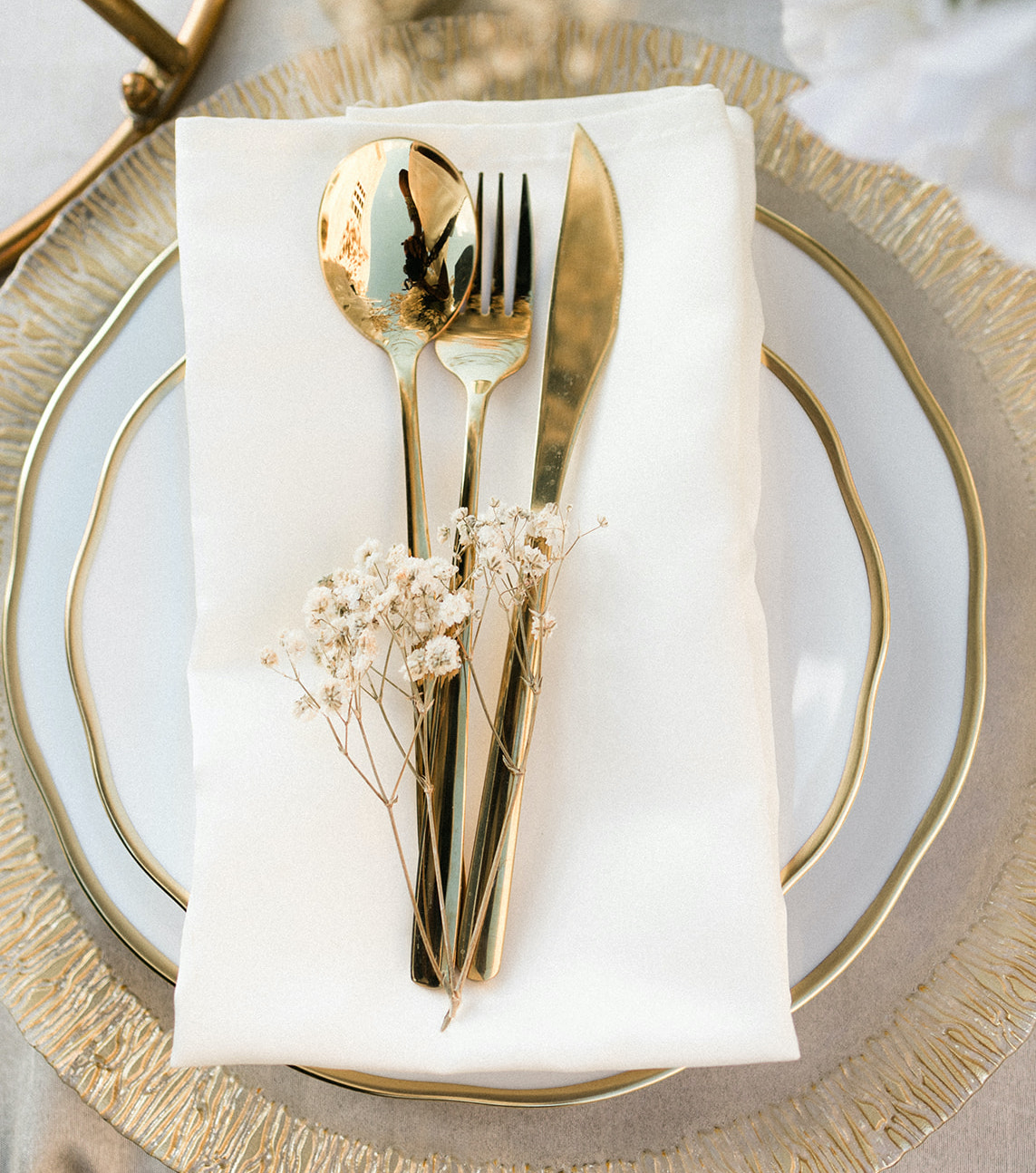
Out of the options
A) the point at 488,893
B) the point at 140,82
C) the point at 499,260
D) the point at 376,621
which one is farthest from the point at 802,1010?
the point at 140,82

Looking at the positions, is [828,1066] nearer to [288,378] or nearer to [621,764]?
[621,764]

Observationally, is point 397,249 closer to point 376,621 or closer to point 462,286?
point 462,286

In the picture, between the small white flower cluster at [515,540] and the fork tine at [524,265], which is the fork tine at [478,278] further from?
the small white flower cluster at [515,540]

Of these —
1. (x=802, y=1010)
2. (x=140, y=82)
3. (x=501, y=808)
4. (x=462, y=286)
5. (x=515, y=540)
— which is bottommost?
(x=802, y=1010)

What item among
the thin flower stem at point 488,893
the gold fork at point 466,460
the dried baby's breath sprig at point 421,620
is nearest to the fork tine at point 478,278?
the gold fork at point 466,460

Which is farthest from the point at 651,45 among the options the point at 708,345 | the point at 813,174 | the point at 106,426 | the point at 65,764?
the point at 65,764
